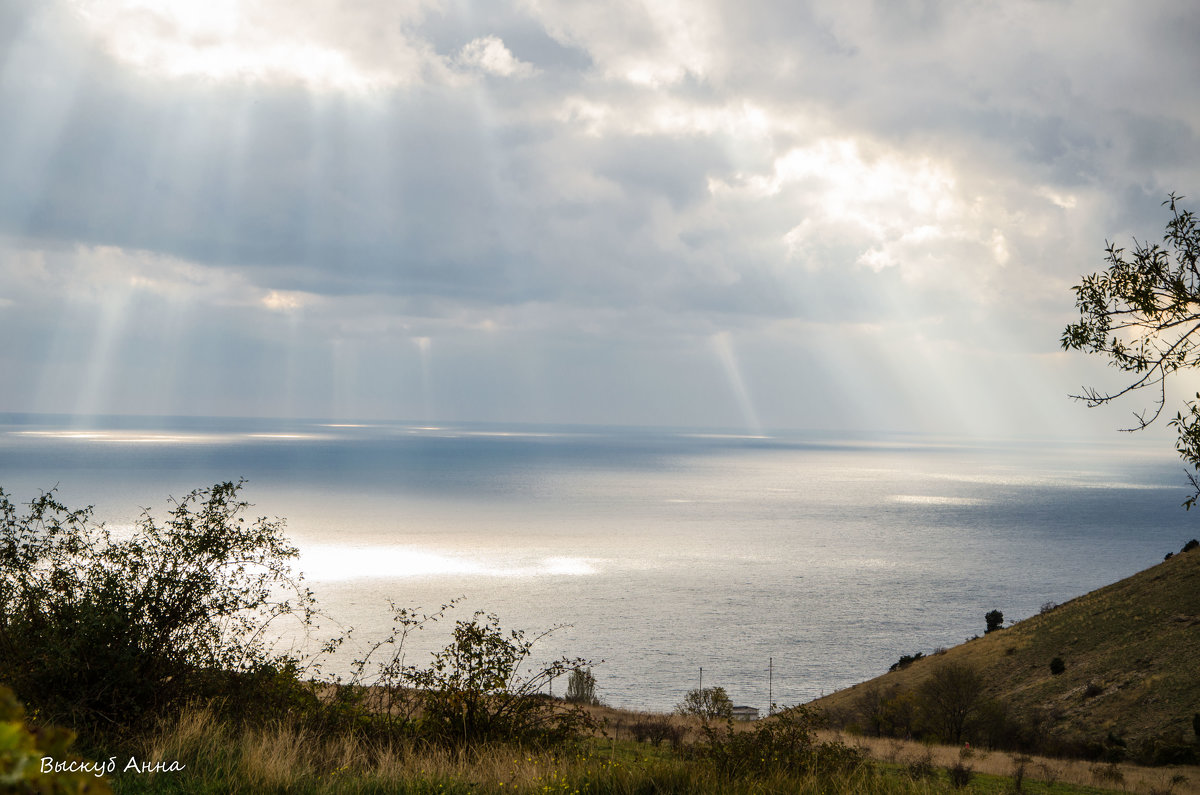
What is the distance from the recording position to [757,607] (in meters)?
115

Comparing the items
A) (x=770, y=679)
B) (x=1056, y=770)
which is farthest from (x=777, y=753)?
(x=770, y=679)

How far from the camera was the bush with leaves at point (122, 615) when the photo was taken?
34.6 ft

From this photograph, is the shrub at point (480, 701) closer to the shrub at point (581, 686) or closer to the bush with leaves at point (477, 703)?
the bush with leaves at point (477, 703)

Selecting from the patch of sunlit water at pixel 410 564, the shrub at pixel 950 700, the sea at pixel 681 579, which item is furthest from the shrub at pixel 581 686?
the patch of sunlit water at pixel 410 564

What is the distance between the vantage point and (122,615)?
11.2 meters

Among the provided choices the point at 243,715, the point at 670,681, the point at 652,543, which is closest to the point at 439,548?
the point at 652,543

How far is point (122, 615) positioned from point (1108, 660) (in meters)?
79.6

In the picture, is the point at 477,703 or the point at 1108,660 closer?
the point at 477,703

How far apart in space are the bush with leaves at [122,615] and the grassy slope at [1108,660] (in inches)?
2422

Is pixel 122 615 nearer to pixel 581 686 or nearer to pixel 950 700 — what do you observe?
pixel 581 686

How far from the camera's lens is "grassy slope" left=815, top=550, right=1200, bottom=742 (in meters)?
58.5

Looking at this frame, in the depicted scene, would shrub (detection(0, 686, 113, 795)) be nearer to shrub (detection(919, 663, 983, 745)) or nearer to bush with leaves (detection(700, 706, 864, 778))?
bush with leaves (detection(700, 706, 864, 778))

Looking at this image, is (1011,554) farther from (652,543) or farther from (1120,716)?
(1120,716)

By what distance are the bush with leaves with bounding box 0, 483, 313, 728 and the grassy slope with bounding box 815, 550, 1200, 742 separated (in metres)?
61.5
